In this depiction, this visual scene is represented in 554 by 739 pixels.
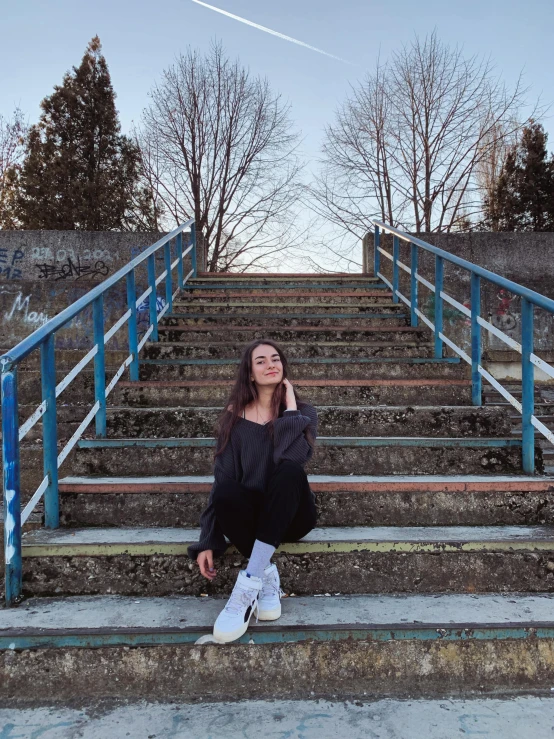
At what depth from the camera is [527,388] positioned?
9.52ft

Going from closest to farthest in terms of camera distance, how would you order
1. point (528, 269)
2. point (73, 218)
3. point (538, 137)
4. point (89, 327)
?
point (89, 327) < point (528, 269) < point (73, 218) < point (538, 137)

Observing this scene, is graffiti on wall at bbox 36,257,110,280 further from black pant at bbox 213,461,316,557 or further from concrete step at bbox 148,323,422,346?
black pant at bbox 213,461,316,557

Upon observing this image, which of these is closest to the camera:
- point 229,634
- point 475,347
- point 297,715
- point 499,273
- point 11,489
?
point 297,715

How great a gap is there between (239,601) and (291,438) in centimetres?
63

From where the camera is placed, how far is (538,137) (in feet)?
48.7

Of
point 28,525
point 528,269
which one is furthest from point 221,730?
point 528,269

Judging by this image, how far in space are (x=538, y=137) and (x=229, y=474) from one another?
51.8 ft

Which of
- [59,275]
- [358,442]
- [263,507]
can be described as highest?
[59,275]

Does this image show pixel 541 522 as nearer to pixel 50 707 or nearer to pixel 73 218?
pixel 50 707

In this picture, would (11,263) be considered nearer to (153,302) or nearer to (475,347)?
(153,302)

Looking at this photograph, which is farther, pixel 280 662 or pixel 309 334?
pixel 309 334

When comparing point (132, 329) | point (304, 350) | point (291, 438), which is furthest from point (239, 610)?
point (304, 350)

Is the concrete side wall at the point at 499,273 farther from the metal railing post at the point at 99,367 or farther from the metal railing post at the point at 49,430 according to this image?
the metal railing post at the point at 49,430

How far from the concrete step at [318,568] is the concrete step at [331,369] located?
6.21ft
